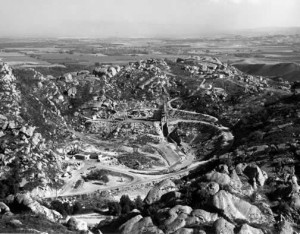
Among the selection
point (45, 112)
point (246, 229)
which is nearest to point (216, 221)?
point (246, 229)

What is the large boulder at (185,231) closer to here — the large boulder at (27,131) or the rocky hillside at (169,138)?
the rocky hillside at (169,138)

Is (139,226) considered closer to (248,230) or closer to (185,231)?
(185,231)

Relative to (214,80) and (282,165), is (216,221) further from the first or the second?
(214,80)

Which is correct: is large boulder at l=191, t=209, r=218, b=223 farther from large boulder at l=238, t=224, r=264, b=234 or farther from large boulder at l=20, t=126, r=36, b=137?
large boulder at l=20, t=126, r=36, b=137

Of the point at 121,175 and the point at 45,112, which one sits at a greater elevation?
the point at 45,112

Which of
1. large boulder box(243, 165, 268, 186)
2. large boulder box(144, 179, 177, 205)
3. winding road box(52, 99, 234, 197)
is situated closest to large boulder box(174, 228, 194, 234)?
→ large boulder box(144, 179, 177, 205)

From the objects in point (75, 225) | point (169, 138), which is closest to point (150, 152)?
point (169, 138)

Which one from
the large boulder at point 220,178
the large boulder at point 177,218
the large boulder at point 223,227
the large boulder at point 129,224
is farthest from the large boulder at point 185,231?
the large boulder at point 220,178
